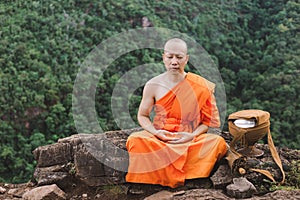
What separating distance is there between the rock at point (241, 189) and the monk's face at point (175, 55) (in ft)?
3.84

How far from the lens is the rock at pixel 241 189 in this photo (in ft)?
14.4

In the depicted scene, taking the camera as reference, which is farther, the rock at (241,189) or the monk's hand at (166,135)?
the monk's hand at (166,135)

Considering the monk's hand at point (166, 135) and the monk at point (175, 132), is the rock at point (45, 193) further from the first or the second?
the monk's hand at point (166, 135)

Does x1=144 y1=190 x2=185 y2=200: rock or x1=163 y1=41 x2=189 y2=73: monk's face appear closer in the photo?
x1=144 y1=190 x2=185 y2=200: rock

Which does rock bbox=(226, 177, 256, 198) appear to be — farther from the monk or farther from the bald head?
the bald head

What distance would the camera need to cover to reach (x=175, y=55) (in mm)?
4668

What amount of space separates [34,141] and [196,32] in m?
8.35

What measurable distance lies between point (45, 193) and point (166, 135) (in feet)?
4.37

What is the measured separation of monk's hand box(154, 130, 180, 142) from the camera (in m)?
4.63

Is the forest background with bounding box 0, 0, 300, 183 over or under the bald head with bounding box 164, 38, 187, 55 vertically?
under

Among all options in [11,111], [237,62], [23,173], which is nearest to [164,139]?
[23,173]

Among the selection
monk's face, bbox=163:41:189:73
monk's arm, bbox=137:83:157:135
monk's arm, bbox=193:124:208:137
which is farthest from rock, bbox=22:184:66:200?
monk's face, bbox=163:41:189:73

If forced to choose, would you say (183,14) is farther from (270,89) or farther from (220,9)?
(270,89)

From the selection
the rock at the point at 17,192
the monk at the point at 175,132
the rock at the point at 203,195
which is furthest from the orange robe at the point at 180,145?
the rock at the point at 17,192
